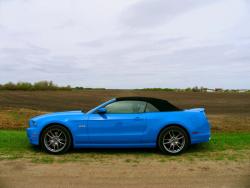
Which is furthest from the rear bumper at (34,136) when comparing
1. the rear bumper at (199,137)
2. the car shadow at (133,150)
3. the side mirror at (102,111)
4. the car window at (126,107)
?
the rear bumper at (199,137)

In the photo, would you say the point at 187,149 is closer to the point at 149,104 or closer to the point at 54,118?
the point at 149,104

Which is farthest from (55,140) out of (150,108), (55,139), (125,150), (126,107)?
(150,108)

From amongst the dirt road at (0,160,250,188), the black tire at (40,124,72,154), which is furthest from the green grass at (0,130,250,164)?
the dirt road at (0,160,250,188)

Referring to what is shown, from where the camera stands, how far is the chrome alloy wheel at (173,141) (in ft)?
27.7

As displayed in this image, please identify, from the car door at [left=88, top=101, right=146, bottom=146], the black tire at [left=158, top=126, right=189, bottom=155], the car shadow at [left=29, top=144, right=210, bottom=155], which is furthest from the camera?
the car shadow at [left=29, top=144, right=210, bottom=155]

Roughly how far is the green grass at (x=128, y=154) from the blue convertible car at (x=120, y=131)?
0.22 m

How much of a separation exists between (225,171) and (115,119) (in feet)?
9.19

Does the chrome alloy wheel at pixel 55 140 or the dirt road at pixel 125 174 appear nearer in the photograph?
the dirt road at pixel 125 174

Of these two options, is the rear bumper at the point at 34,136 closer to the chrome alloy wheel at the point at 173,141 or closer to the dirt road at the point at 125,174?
the dirt road at the point at 125,174

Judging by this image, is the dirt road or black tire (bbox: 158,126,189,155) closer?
the dirt road

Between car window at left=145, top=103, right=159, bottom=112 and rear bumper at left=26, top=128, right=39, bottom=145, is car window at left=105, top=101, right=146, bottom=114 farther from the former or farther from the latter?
rear bumper at left=26, top=128, right=39, bottom=145

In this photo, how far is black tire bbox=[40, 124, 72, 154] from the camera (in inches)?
335

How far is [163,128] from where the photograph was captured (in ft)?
28.0

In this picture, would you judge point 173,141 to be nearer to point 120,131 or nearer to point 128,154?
point 128,154
